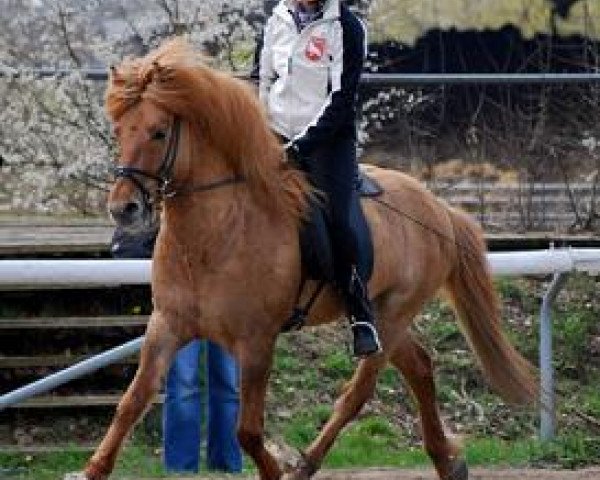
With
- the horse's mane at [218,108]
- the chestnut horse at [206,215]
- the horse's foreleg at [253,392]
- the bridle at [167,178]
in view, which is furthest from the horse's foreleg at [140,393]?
the horse's mane at [218,108]

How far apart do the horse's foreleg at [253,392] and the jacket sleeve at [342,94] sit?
92cm

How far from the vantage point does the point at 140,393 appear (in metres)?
6.85

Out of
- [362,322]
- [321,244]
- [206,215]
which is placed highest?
[206,215]

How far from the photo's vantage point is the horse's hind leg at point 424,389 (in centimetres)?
822

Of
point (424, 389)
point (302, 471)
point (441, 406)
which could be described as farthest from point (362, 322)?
point (441, 406)

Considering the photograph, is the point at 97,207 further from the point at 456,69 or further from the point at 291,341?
the point at 456,69

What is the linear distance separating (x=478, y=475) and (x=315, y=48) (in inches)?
90.0

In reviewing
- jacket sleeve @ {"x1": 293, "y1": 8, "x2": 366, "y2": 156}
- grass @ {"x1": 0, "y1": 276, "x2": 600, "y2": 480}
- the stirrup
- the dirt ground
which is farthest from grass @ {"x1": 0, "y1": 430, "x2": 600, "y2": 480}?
jacket sleeve @ {"x1": 293, "y1": 8, "x2": 366, "y2": 156}

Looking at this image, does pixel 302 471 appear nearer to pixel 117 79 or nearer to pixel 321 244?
pixel 321 244

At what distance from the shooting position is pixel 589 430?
31.8 feet

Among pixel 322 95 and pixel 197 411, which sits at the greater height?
pixel 322 95

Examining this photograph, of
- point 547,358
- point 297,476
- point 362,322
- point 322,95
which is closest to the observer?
point 322,95

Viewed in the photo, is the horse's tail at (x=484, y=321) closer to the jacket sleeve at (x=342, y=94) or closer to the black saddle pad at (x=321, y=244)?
the black saddle pad at (x=321, y=244)

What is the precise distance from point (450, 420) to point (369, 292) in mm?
2606
